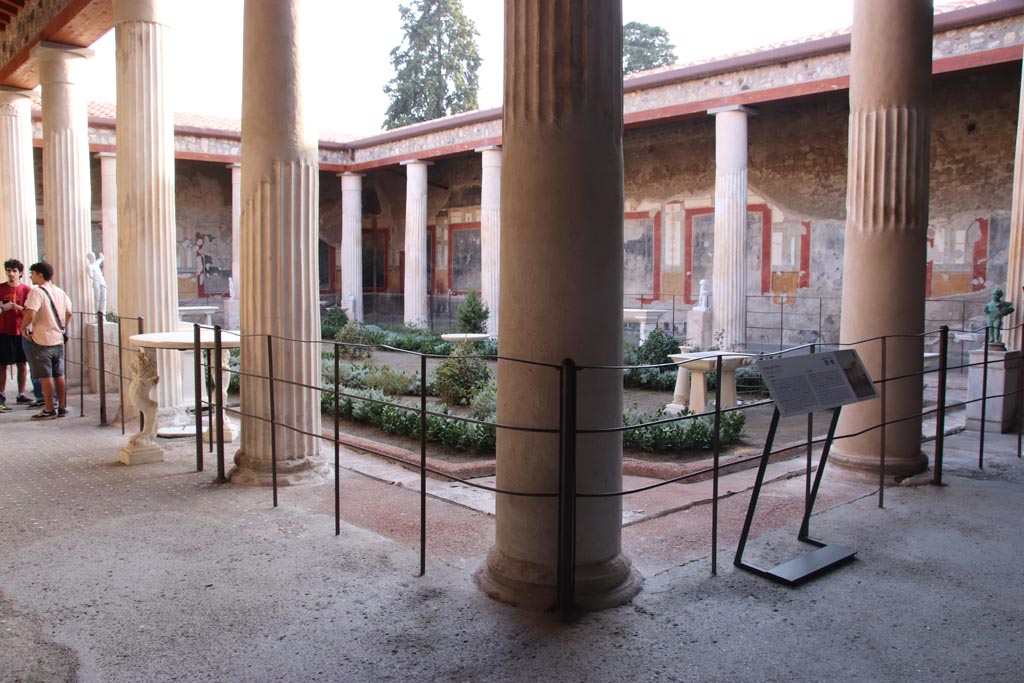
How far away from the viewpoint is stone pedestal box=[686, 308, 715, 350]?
13.6 metres

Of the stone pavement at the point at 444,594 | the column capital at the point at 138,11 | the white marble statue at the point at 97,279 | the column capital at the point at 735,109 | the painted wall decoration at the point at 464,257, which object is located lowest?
the stone pavement at the point at 444,594

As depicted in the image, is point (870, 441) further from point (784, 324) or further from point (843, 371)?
point (784, 324)

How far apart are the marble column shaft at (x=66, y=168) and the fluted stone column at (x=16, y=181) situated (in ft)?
3.62

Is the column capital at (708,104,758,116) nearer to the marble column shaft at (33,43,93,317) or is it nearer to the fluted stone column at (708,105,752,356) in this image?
the fluted stone column at (708,105,752,356)

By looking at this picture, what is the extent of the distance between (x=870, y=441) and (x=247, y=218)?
4.30 m

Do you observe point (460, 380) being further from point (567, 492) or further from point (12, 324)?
point (567, 492)

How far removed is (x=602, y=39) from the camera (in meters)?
3.17

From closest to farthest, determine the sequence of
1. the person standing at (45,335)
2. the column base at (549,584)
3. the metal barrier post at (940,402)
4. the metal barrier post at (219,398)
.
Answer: the column base at (549,584), the metal barrier post at (940,402), the metal barrier post at (219,398), the person standing at (45,335)

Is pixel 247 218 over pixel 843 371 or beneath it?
over

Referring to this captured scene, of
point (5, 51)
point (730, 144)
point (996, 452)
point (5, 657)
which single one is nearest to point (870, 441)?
point (996, 452)

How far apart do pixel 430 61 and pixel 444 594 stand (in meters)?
31.1

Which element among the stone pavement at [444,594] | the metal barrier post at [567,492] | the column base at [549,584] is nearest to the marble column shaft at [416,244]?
the stone pavement at [444,594]

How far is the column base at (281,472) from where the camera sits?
5188mm

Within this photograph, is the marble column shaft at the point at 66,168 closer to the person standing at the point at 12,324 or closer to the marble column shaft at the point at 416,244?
the person standing at the point at 12,324
